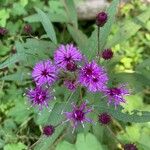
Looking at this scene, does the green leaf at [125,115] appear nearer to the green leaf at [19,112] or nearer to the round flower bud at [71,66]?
the round flower bud at [71,66]

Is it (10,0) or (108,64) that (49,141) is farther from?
(10,0)

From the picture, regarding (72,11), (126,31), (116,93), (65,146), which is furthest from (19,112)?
(116,93)

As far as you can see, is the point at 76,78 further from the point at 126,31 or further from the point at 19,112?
the point at 19,112

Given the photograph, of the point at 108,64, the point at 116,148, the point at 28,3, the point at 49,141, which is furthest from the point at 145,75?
the point at 28,3

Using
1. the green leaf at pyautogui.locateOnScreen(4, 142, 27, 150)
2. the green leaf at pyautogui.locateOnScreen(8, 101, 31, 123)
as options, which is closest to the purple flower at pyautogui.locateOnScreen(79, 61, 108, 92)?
the green leaf at pyautogui.locateOnScreen(4, 142, 27, 150)

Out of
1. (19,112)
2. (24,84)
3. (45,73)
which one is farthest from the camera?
(24,84)

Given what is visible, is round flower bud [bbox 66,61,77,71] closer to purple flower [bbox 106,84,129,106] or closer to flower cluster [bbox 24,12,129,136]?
flower cluster [bbox 24,12,129,136]

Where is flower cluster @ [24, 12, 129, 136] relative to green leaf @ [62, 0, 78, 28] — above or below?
below
